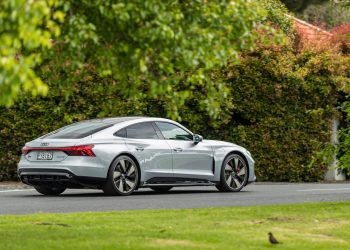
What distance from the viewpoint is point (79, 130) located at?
1689cm

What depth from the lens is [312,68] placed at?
79.6 ft

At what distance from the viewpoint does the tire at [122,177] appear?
16.6 metres

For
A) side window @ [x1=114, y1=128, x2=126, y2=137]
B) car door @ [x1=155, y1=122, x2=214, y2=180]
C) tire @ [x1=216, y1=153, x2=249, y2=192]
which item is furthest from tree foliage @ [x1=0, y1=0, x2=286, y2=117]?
tire @ [x1=216, y1=153, x2=249, y2=192]

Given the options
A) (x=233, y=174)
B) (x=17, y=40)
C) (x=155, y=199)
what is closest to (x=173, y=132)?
(x=233, y=174)

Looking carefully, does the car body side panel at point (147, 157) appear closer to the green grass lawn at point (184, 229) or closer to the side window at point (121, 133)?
the side window at point (121, 133)

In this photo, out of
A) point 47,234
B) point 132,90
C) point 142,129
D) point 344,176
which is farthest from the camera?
point 344,176

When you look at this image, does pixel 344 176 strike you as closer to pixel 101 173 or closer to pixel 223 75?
pixel 223 75

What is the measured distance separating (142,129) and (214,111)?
945 centimetres

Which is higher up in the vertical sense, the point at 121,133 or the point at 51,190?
the point at 121,133

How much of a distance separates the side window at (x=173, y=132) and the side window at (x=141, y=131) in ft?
0.70

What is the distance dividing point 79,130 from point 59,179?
99cm

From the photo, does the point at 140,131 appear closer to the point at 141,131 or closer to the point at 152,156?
the point at 141,131

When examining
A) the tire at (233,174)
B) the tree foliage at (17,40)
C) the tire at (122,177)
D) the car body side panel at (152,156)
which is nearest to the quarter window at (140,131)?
the car body side panel at (152,156)

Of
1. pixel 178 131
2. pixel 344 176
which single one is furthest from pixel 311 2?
pixel 178 131
